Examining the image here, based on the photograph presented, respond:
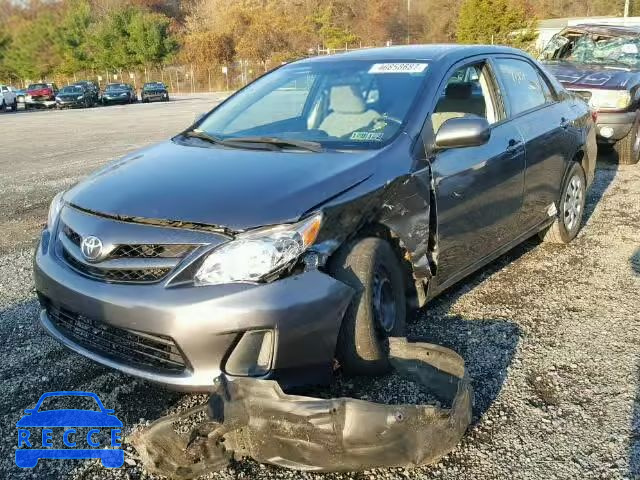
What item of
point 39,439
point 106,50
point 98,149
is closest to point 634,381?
point 39,439

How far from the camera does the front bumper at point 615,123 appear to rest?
8336 millimetres

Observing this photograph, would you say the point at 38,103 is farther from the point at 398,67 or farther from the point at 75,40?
the point at 398,67

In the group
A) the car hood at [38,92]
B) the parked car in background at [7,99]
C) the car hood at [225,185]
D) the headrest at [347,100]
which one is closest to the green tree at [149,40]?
the car hood at [38,92]

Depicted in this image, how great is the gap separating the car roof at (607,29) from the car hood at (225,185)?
8.34 m

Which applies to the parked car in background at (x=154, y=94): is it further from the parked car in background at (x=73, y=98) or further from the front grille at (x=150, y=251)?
the front grille at (x=150, y=251)

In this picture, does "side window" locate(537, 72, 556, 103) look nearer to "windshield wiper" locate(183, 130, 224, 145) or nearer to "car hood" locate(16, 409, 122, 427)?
"windshield wiper" locate(183, 130, 224, 145)

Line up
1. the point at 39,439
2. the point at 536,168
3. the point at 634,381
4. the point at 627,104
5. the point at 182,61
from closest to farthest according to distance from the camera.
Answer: the point at 39,439
the point at 634,381
the point at 536,168
the point at 627,104
the point at 182,61

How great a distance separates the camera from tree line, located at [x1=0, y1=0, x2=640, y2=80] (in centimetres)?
6369

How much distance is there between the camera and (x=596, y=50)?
32.0ft

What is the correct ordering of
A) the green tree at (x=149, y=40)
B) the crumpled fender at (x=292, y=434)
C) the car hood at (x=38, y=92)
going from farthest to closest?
the green tree at (x=149, y=40) → the car hood at (x=38, y=92) → the crumpled fender at (x=292, y=434)

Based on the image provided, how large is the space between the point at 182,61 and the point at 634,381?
67.7 metres

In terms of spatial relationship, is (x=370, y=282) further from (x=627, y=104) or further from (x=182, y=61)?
(x=182, y=61)

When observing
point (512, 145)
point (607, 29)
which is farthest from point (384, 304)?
point (607, 29)

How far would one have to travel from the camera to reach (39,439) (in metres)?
2.71
